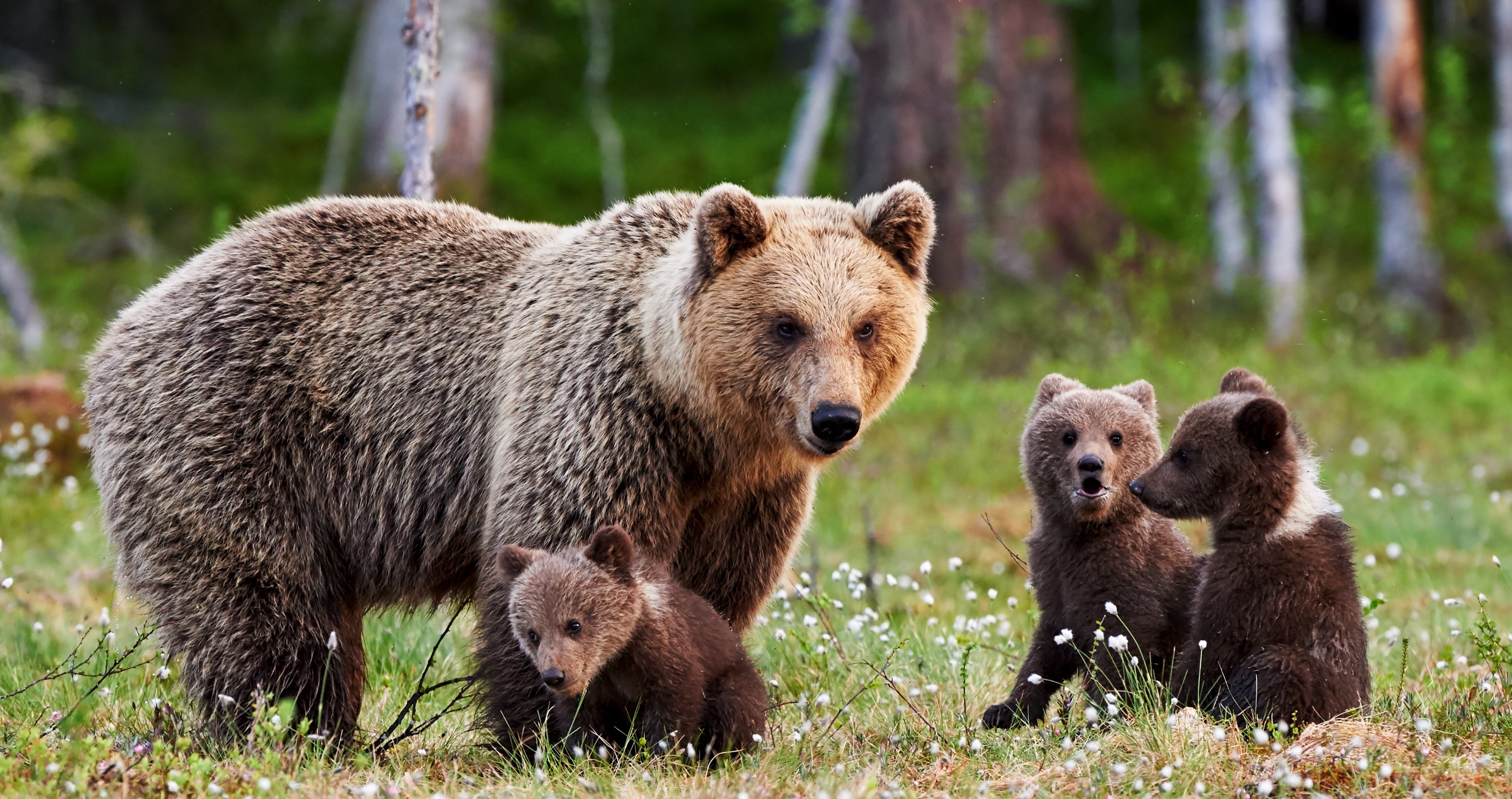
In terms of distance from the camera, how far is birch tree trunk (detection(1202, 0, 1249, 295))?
1734 cm

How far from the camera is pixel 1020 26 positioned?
17.0m

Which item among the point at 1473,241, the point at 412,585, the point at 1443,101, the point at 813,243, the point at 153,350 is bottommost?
the point at 412,585

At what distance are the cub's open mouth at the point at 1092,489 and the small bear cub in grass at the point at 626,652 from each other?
1.22m

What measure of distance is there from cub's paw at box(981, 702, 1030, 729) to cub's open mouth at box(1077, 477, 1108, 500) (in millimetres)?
778

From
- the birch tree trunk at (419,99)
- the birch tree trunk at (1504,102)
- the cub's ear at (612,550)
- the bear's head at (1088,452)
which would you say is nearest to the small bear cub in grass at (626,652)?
the cub's ear at (612,550)

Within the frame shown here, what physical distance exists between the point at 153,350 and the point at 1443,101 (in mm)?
24378

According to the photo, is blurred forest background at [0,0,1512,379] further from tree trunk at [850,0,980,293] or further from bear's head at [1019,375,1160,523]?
bear's head at [1019,375,1160,523]

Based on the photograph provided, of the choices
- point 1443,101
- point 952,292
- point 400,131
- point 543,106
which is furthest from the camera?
point 543,106

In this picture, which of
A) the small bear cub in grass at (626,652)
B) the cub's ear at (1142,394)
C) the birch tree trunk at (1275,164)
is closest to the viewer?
the small bear cub in grass at (626,652)

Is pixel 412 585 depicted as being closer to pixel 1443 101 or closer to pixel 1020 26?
pixel 1020 26

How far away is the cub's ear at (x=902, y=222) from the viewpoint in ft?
17.6

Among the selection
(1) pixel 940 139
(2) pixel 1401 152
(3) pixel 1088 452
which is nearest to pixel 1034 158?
(1) pixel 940 139

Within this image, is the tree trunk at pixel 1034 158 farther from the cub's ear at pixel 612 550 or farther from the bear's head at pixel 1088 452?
the cub's ear at pixel 612 550

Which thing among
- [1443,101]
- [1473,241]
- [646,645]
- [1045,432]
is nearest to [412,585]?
[646,645]
